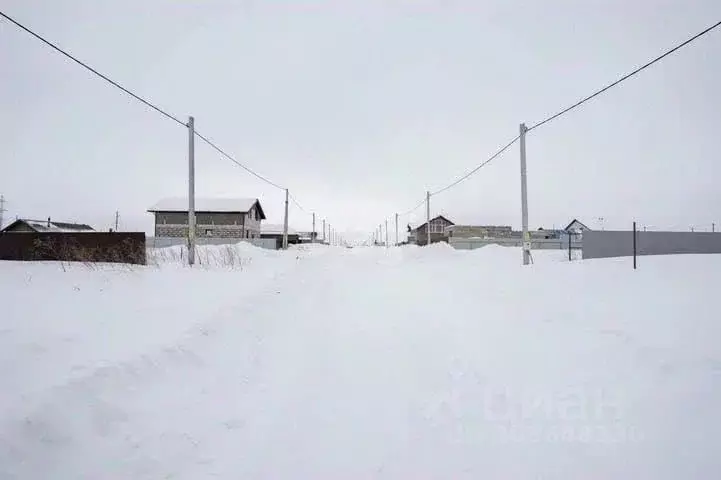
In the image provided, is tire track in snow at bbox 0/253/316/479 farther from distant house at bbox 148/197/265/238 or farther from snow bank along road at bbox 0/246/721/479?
distant house at bbox 148/197/265/238

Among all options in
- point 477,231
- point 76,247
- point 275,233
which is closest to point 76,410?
point 76,247

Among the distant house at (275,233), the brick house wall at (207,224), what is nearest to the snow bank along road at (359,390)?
the brick house wall at (207,224)

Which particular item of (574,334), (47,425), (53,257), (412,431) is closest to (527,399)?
(412,431)

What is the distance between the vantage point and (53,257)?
19.7 m

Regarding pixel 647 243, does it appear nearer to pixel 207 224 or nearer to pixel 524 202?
pixel 524 202

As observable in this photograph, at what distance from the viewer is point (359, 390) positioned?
4.25 m

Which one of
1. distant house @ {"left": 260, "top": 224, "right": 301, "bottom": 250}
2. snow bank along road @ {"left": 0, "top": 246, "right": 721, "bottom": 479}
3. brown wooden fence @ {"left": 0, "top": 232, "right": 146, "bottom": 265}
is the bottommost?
snow bank along road @ {"left": 0, "top": 246, "right": 721, "bottom": 479}

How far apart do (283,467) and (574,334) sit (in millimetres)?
5471

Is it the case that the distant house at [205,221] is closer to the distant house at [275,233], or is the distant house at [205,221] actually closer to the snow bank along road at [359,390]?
the distant house at [275,233]

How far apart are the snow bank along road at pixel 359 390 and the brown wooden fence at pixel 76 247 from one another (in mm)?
9702

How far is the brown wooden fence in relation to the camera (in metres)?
17.2

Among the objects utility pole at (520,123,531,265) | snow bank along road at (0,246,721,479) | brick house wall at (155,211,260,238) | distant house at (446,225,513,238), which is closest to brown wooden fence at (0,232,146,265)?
snow bank along road at (0,246,721,479)

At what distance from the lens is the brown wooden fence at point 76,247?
1720cm

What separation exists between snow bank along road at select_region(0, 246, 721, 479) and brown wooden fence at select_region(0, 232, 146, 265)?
9702 millimetres
